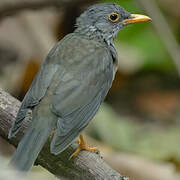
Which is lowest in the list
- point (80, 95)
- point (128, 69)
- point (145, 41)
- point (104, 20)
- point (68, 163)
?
point (128, 69)

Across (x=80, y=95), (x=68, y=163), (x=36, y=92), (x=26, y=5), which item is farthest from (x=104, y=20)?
(x=26, y=5)

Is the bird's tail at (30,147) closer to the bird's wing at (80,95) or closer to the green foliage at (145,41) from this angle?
the bird's wing at (80,95)

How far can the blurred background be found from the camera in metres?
7.21

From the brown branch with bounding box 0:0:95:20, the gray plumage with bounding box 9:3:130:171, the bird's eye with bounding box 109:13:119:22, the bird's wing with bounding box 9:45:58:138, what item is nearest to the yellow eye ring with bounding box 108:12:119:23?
the bird's eye with bounding box 109:13:119:22

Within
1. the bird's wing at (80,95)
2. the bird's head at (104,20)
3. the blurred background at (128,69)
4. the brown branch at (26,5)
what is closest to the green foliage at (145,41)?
the blurred background at (128,69)

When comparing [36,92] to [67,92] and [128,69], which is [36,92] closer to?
[67,92]

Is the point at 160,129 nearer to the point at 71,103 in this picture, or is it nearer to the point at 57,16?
the point at 57,16

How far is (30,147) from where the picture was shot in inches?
158

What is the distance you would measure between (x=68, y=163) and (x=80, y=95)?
534 millimetres

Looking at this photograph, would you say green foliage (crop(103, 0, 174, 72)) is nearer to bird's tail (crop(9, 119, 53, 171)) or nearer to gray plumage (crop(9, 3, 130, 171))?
gray plumage (crop(9, 3, 130, 171))

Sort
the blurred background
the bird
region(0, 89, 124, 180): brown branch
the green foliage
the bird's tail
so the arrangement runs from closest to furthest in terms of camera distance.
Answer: the bird's tail < the bird < region(0, 89, 124, 180): brown branch < the blurred background < the green foliage

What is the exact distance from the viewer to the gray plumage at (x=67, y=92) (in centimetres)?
410

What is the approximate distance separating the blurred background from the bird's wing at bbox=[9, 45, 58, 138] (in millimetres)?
1941

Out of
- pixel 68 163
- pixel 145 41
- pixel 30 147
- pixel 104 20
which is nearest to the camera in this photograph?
pixel 30 147
